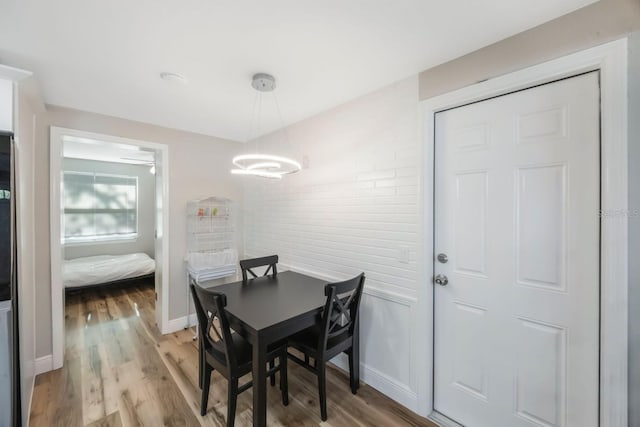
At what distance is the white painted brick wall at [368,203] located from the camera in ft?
6.26

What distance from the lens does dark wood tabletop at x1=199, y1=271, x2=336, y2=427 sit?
4.86 ft

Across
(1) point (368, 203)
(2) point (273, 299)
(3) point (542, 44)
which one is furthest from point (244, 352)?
(3) point (542, 44)

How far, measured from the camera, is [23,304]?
1668 mm

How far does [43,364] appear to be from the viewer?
7.57 feet

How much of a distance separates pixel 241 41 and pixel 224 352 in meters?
1.87

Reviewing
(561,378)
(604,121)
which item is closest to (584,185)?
(604,121)

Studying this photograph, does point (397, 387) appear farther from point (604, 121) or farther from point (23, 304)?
point (23, 304)

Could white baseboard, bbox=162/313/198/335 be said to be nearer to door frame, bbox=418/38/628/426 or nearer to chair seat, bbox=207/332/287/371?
chair seat, bbox=207/332/287/371

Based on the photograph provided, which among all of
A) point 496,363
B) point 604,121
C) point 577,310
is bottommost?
point 496,363

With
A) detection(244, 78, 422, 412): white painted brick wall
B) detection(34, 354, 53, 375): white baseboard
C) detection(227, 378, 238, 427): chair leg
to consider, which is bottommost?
detection(34, 354, 53, 375): white baseboard

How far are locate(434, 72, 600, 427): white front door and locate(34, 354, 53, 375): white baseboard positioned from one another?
3.24m

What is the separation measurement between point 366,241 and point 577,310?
4.17ft

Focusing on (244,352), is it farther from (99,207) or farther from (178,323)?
(99,207)

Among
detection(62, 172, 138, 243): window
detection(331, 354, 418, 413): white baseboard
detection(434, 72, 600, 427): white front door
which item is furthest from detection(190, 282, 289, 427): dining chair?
detection(62, 172, 138, 243): window
